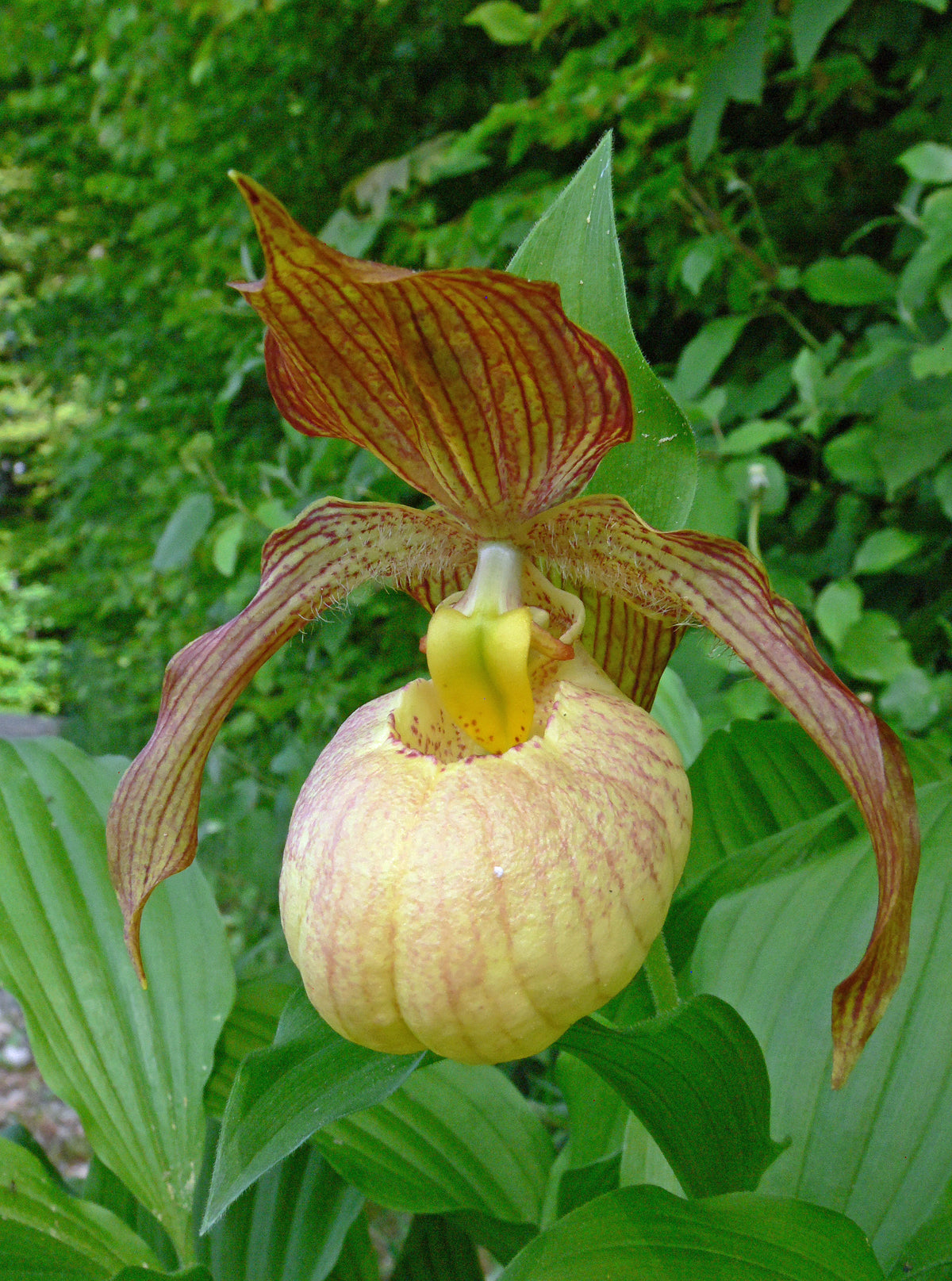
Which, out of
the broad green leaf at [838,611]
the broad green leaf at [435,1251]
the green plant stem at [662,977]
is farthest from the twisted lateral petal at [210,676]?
the broad green leaf at [838,611]

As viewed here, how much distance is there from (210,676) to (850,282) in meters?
1.36

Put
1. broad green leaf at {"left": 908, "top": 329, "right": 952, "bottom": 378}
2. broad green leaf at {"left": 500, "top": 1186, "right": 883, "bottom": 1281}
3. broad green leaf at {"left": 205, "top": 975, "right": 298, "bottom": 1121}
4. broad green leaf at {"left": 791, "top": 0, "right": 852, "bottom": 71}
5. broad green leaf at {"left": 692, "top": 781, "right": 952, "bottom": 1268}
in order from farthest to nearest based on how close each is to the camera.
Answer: broad green leaf at {"left": 908, "top": 329, "right": 952, "bottom": 378}, broad green leaf at {"left": 791, "top": 0, "right": 852, "bottom": 71}, broad green leaf at {"left": 205, "top": 975, "right": 298, "bottom": 1121}, broad green leaf at {"left": 692, "top": 781, "right": 952, "bottom": 1268}, broad green leaf at {"left": 500, "top": 1186, "right": 883, "bottom": 1281}

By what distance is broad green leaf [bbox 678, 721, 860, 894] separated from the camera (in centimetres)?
85

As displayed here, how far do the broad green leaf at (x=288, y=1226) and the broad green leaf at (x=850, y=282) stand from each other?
1442mm

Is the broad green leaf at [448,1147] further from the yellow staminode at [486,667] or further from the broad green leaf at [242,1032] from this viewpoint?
the yellow staminode at [486,667]

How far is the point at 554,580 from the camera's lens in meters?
0.72

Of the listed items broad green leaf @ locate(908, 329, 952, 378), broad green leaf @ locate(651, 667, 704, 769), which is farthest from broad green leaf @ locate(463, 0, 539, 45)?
broad green leaf @ locate(651, 667, 704, 769)

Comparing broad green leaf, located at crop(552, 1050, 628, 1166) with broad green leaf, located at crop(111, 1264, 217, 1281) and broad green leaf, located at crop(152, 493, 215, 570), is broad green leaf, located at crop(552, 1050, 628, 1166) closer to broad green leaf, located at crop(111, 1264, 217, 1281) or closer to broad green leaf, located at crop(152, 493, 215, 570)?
broad green leaf, located at crop(111, 1264, 217, 1281)

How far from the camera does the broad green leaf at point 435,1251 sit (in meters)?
0.92

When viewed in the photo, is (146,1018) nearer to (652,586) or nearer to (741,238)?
(652,586)

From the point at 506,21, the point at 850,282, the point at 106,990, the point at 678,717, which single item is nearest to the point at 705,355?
the point at 850,282

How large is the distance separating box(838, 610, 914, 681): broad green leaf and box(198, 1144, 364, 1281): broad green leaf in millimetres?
1016

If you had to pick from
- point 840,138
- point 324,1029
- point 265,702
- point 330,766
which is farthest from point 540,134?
point 324,1029

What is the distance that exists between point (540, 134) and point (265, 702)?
1281 millimetres
